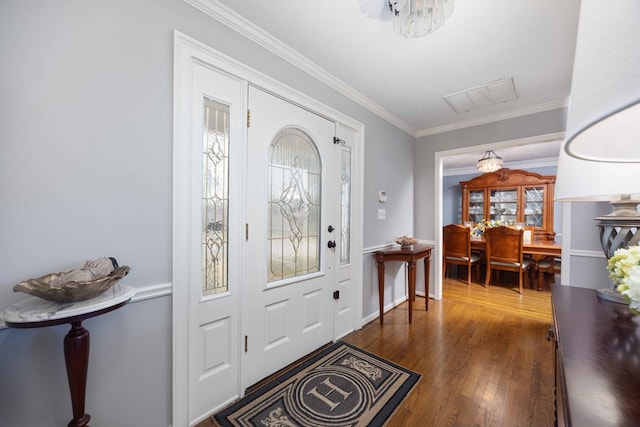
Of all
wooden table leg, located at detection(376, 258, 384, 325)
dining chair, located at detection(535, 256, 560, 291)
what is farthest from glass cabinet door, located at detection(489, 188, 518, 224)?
wooden table leg, located at detection(376, 258, 384, 325)

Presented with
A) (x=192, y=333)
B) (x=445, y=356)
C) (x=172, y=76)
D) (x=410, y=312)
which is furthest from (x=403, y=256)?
(x=172, y=76)

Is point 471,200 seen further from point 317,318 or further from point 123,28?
point 123,28

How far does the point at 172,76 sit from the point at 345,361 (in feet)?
7.57

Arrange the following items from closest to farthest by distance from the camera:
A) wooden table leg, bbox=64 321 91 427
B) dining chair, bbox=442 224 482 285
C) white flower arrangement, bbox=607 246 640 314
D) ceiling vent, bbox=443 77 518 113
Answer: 1. white flower arrangement, bbox=607 246 640 314
2. wooden table leg, bbox=64 321 91 427
3. ceiling vent, bbox=443 77 518 113
4. dining chair, bbox=442 224 482 285

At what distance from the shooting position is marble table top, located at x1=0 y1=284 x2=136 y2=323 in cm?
84

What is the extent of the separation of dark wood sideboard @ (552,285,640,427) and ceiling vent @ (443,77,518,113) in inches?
80.3

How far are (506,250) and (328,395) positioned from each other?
3689 millimetres

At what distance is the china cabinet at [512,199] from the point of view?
5.16 metres

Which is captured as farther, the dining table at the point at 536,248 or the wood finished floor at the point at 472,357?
the dining table at the point at 536,248

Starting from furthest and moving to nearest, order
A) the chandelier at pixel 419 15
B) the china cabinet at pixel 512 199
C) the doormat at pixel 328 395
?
Result: the china cabinet at pixel 512 199 < the doormat at pixel 328 395 < the chandelier at pixel 419 15

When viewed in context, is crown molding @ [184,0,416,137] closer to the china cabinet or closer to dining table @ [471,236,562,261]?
dining table @ [471,236,562,261]

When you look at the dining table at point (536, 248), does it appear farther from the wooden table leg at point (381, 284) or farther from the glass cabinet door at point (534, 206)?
the wooden table leg at point (381, 284)

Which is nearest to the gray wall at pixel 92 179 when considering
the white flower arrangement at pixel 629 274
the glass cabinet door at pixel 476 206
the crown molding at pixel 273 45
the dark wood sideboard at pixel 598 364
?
the crown molding at pixel 273 45

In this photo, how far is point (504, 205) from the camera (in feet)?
18.7
